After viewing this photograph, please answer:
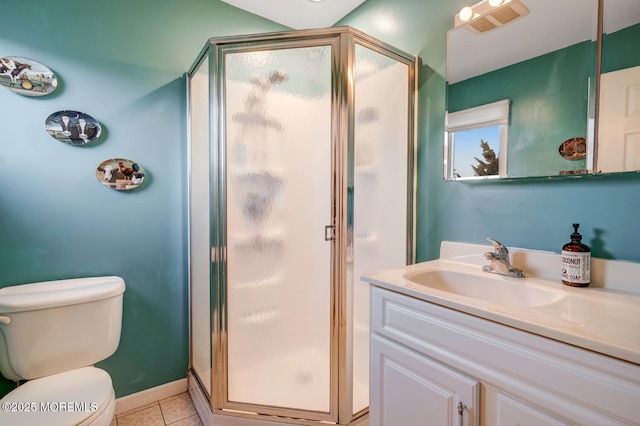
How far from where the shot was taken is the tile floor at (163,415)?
65.4 inches

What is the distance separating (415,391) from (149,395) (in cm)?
166

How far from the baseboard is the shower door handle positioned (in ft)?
4.65

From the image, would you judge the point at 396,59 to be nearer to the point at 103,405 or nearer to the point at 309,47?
the point at 309,47

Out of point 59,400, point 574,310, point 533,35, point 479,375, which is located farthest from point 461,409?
point 59,400

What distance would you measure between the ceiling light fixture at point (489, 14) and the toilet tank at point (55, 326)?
214cm

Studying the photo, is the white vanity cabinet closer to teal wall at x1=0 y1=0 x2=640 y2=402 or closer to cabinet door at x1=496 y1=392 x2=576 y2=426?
cabinet door at x1=496 y1=392 x2=576 y2=426

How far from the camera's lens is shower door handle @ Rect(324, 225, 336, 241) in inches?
55.6

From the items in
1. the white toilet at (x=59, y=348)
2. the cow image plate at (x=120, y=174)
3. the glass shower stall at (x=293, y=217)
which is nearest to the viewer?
the white toilet at (x=59, y=348)

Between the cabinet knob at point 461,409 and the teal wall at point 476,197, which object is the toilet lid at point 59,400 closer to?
the cabinet knob at point 461,409

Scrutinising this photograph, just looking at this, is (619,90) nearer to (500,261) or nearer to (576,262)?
(576,262)

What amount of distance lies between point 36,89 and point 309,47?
4.44 feet

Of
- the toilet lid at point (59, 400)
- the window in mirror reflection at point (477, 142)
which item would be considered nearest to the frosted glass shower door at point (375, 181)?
the window in mirror reflection at point (477, 142)

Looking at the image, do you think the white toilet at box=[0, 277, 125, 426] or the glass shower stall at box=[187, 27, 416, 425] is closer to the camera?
the white toilet at box=[0, 277, 125, 426]

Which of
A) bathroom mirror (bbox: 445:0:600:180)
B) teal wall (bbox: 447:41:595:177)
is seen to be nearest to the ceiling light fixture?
bathroom mirror (bbox: 445:0:600:180)
